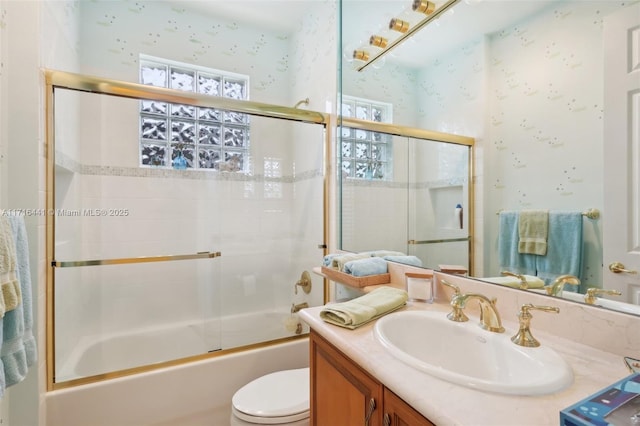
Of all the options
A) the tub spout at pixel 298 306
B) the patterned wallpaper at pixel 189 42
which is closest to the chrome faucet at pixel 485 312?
the tub spout at pixel 298 306

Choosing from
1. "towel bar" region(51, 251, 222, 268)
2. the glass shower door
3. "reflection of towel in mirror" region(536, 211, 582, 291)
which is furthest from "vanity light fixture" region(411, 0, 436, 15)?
"towel bar" region(51, 251, 222, 268)

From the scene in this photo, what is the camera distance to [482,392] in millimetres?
580

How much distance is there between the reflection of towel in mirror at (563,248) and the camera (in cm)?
85

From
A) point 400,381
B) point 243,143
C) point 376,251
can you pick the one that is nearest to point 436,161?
point 376,251

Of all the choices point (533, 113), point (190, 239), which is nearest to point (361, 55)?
point (533, 113)

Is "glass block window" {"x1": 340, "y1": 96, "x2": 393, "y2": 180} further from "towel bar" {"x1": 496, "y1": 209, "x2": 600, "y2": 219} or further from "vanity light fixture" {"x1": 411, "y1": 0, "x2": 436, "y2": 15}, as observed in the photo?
"towel bar" {"x1": 496, "y1": 209, "x2": 600, "y2": 219}

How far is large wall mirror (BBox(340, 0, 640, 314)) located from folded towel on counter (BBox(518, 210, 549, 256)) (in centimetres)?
3

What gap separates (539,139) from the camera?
93cm

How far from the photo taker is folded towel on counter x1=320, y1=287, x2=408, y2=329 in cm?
94

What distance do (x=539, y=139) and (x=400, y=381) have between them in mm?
831

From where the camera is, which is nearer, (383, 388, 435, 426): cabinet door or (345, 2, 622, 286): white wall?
(383, 388, 435, 426): cabinet door

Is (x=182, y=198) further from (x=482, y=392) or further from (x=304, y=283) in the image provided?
(x=482, y=392)

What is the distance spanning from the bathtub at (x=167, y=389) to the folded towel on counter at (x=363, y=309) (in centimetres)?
110

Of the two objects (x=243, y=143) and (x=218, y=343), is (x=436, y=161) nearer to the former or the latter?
(x=243, y=143)
